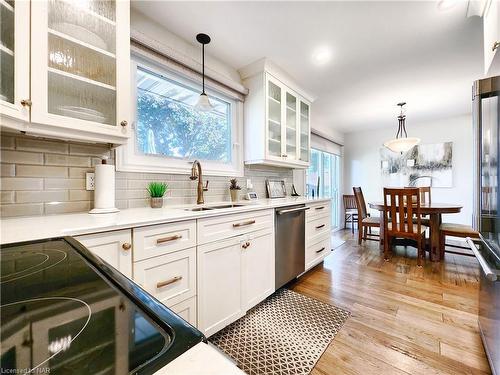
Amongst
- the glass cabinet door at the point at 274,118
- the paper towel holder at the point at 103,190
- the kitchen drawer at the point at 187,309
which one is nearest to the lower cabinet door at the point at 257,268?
the kitchen drawer at the point at 187,309

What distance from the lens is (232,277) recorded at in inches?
60.7

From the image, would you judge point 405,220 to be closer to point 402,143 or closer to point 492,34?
point 402,143

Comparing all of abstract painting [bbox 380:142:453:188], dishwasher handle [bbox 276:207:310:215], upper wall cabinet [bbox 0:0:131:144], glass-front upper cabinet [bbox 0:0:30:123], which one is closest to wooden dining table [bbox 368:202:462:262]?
dishwasher handle [bbox 276:207:310:215]

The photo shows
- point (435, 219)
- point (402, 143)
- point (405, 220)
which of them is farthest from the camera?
point (402, 143)

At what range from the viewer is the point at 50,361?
0.26m

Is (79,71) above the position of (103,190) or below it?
above

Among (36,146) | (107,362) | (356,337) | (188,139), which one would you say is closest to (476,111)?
(356,337)

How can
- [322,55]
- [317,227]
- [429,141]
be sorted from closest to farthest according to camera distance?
[322,55] < [317,227] < [429,141]

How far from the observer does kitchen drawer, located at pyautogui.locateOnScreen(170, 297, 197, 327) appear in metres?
1.24

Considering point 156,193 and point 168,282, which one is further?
point 156,193

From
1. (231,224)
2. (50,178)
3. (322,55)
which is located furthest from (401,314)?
(50,178)

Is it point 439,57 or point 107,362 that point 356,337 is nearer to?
point 107,362

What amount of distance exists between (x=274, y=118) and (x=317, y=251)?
169cm

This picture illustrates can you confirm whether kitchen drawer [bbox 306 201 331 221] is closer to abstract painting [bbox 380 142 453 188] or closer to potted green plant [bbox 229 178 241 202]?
potted green plant [bbox 229 178 241 202]
